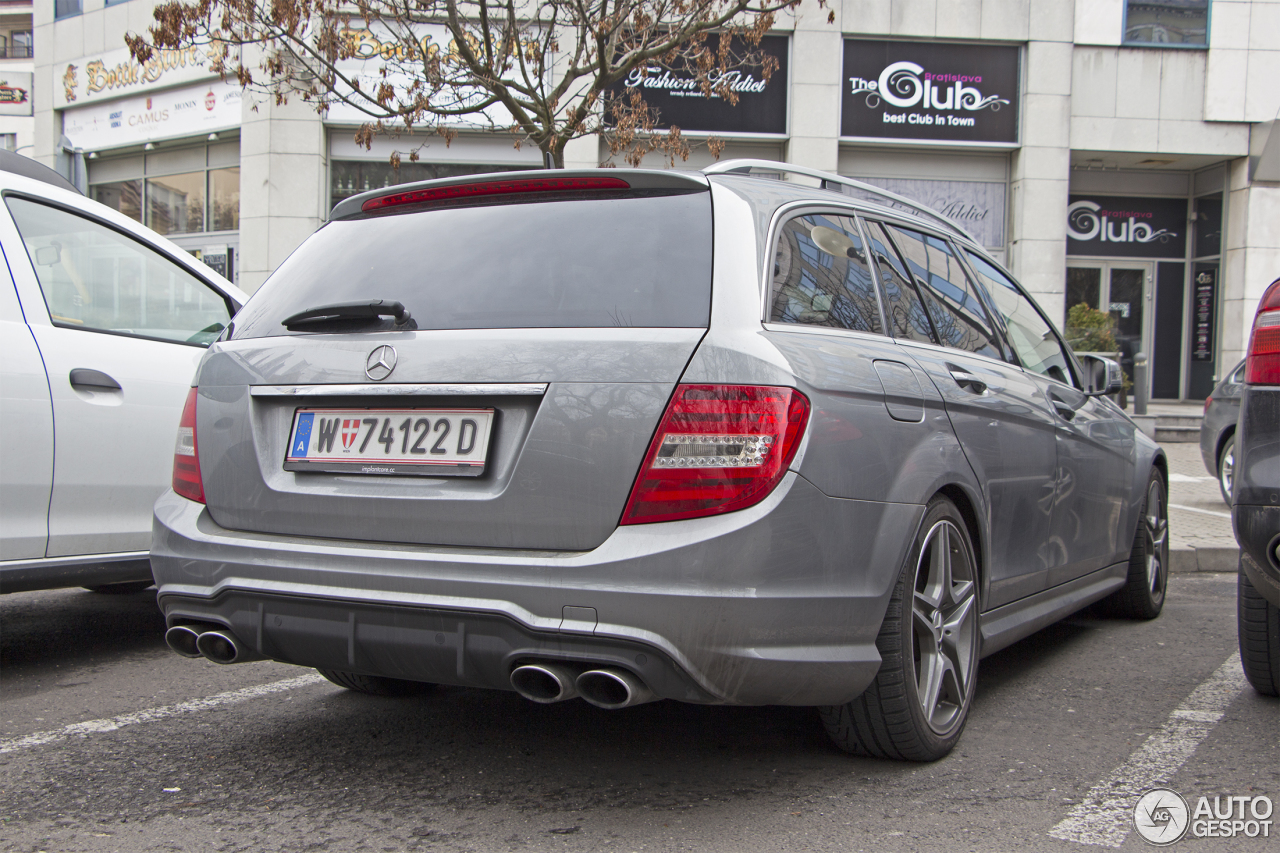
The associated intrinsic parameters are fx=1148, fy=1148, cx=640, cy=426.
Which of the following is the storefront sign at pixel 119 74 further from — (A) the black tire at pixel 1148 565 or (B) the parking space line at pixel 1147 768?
(B) the parking space line at pixel 1147 768

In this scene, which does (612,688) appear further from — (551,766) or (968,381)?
(968,381)

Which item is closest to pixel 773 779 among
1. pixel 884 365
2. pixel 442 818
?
pixel 442 818

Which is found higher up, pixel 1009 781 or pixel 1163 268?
pixel 1163 268

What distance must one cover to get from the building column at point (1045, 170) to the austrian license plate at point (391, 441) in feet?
56.8

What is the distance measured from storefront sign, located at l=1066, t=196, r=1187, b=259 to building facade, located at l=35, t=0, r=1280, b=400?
0.87 metres

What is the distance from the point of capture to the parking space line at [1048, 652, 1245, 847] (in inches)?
104

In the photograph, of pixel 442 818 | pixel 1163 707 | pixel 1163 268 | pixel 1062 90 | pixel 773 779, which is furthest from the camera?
pixel 1163 268

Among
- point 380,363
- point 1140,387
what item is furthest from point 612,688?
point 1140,387

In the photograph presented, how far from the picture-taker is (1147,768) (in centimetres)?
310

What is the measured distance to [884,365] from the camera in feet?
9.86

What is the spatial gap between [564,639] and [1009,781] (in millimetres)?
1330

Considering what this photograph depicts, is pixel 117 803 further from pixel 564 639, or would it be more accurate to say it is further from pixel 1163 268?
pixel 1163 268

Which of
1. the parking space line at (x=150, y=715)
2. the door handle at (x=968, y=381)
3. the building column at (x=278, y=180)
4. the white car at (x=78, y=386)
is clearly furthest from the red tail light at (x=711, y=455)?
the building column at (x=278, y=180)

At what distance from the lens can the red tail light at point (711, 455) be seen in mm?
2469
